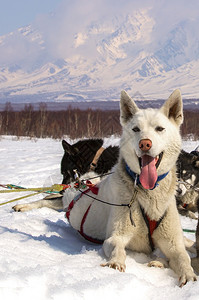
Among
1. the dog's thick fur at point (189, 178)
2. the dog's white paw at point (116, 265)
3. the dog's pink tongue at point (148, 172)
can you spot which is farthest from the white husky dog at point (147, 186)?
the dog's thick fur at point (189, 178)

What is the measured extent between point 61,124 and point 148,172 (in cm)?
2971

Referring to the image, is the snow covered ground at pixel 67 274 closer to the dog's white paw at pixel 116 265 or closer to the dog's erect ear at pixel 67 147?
the dog's white paw at pixel 116 265

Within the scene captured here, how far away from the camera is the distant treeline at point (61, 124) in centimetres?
2279

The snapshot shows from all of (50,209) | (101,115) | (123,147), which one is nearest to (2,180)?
(50,209)

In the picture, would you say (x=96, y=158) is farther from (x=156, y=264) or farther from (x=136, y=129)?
(x=156, y=264)

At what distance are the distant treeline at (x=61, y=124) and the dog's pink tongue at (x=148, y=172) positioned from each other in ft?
55.2

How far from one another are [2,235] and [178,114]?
1.71 meters

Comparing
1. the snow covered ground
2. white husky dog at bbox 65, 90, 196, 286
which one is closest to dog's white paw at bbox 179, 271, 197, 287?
the snow covered ground

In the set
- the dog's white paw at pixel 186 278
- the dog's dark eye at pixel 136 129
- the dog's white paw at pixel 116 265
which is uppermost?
the dog's dark eye at pixel 136 129

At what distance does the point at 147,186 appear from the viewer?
8.40ft

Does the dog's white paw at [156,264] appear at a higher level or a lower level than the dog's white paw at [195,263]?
higher

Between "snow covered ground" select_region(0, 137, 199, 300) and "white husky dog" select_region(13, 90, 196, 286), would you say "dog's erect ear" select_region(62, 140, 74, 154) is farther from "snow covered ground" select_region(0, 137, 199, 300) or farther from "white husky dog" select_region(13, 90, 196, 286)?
"white husky dog" select_region(13, 90, 196, 286)

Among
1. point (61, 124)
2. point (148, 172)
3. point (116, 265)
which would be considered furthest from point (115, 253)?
point (61, 124)

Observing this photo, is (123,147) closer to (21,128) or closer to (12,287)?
(12,287)
